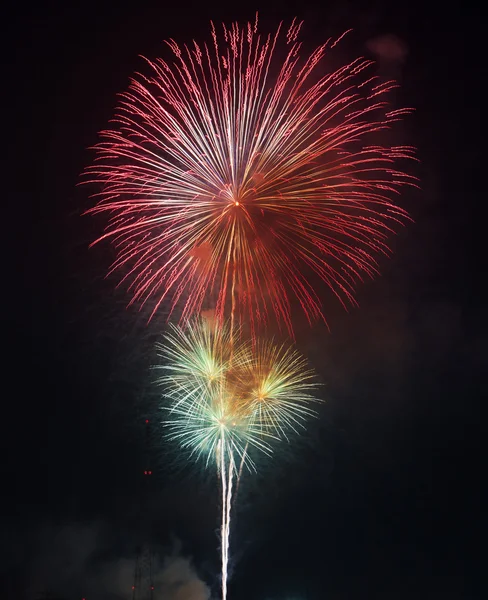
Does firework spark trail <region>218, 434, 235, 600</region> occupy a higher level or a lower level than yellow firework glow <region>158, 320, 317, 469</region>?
lower

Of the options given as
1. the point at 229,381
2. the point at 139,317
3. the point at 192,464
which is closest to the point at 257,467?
the point at 192,464

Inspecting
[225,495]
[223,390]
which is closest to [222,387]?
[223,390]

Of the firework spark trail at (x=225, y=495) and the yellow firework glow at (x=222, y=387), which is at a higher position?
the yellow firework glow at (x=222, y=387)

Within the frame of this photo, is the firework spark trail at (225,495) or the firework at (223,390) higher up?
the firework at (223,390)

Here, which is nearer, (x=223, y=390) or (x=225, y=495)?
(x=223, y=390)

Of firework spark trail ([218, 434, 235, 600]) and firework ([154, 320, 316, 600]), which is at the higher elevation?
firework ([154, 320, 316, 600])

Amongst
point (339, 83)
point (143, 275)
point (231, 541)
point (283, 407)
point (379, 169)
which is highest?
point (339, 83)

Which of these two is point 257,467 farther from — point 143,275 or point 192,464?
point 143,275

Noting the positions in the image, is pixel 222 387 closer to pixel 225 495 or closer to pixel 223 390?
pixel 223 390
